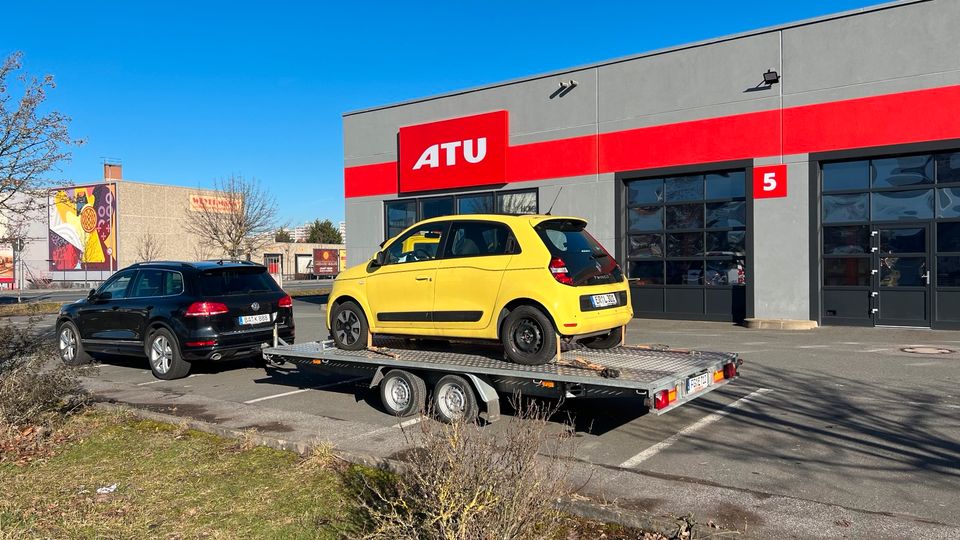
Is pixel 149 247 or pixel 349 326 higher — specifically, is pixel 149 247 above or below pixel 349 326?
above

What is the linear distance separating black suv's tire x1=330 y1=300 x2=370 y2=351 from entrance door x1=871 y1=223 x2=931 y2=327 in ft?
38.2

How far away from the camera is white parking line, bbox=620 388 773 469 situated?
5.67 meters

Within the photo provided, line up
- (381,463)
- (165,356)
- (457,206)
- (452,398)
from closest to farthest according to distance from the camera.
A: (381,463), (452,398), (165,356), (457,206)

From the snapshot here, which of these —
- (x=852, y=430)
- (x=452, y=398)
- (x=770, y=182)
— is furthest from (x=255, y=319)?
(x=770, y=182)

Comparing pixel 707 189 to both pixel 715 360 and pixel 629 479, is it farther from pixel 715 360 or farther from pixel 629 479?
pixel 629 479

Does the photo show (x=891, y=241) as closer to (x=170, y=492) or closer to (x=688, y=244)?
(x=688, y=244)

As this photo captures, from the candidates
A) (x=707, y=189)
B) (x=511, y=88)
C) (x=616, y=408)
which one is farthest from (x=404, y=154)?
(x=616, y=408)

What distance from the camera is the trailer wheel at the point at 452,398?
666cm

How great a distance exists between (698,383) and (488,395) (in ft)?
6.48

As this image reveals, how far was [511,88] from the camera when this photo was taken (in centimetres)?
1914

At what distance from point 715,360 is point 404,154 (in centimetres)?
1572

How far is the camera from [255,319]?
400 inches

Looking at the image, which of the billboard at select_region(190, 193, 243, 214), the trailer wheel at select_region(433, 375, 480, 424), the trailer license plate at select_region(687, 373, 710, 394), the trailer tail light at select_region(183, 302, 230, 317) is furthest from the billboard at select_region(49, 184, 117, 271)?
the trailer license plate at select_region(687, 373, 710, 394)

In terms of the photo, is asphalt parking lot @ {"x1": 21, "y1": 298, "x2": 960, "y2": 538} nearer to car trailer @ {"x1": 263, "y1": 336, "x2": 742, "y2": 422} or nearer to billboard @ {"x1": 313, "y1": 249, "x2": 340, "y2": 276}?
car trailer @ {"x1": 263, "y1": 336, "x2": 742, "y2": 422}
